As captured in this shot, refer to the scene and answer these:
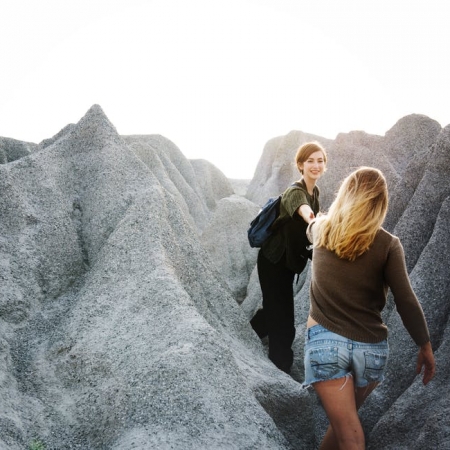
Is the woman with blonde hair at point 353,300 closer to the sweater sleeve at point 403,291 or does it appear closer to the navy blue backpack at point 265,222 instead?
the sweater sleeve at point 403,291

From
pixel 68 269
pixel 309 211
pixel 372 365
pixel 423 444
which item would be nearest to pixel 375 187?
pixel 372 365

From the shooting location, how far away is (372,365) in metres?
3.16

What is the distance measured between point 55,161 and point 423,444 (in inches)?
214

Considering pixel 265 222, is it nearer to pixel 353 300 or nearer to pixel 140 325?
pixel 140 325

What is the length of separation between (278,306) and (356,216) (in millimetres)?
3136

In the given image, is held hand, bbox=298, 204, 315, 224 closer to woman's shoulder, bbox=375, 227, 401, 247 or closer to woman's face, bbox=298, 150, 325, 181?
woman's face, bbox=298, 150, 325, 181

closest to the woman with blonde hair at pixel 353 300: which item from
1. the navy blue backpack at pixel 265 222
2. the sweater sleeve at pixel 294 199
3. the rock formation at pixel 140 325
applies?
the rock formation at pixel 140 325

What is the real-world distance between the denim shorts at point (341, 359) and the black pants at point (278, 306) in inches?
99.2

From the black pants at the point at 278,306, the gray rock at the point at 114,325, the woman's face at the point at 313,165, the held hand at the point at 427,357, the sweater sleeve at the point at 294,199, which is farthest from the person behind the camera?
the black pants at the point at 278,306

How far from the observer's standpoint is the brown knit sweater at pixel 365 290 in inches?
122

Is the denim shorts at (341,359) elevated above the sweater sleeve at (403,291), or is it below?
below

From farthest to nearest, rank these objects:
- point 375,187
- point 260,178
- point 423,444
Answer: point 260,178 → point 423,444 → point 375,187

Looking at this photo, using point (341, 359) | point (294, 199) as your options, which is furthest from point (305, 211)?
point (341, 359)

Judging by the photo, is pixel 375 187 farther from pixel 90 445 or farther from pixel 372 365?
pixel 90 445
